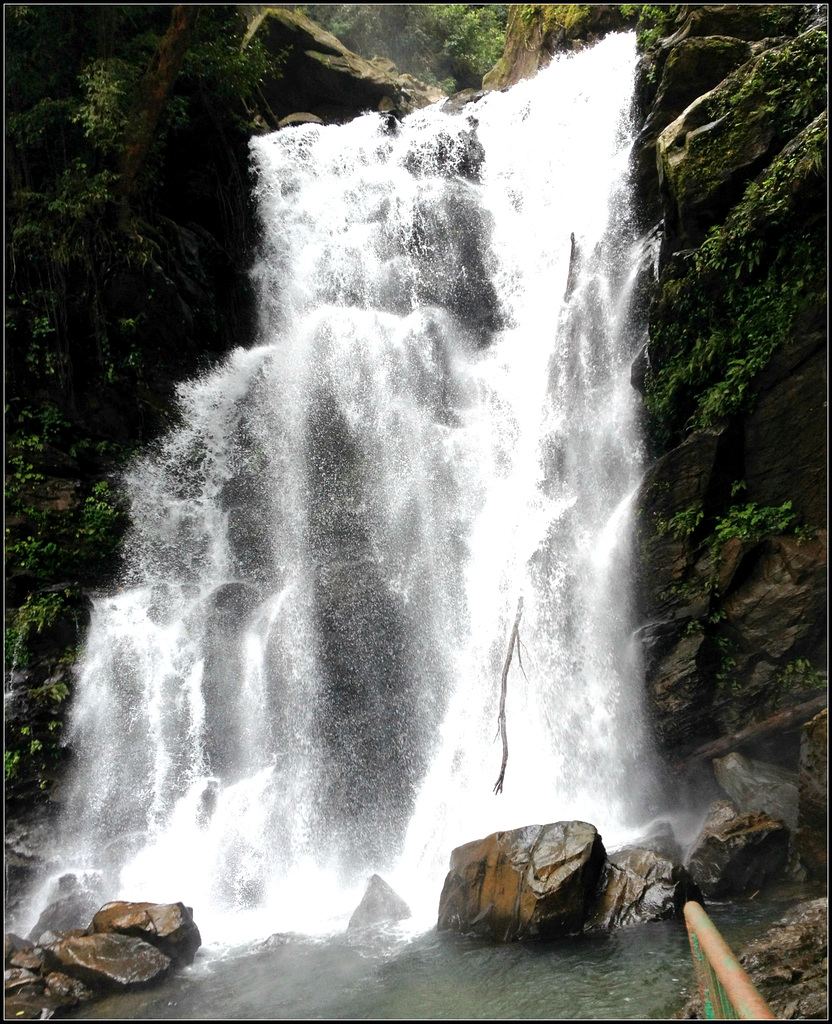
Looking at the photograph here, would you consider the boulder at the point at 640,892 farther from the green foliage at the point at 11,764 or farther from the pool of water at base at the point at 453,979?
the green foliage at the point at 11,764

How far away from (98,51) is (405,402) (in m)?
7.92

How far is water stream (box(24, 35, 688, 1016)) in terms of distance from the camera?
8945 millimetres

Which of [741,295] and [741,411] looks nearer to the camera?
[741,411]

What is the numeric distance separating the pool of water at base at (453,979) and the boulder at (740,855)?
207mm

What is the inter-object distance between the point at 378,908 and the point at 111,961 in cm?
265

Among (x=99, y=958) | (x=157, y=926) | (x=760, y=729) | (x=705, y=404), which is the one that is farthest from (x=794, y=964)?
(x=99, y=958)

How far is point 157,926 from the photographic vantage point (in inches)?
273

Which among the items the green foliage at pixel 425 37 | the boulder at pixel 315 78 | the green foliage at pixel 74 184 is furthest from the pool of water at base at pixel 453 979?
the green foliage at pixel 425 37

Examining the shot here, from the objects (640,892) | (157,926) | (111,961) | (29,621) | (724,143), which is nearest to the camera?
(640,892)

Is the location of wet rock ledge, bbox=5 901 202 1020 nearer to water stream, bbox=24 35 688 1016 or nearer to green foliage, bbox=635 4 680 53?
water stream, bbox=24 35 688 1016

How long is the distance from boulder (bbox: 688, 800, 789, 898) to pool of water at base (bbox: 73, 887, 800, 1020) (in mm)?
207

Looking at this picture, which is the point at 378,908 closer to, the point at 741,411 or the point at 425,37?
the point at 741,411

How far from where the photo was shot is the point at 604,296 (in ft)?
38.5

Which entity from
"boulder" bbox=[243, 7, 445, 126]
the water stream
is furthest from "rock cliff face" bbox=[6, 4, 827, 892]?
"boulder" bbox=[243, 7, 445, 126]
